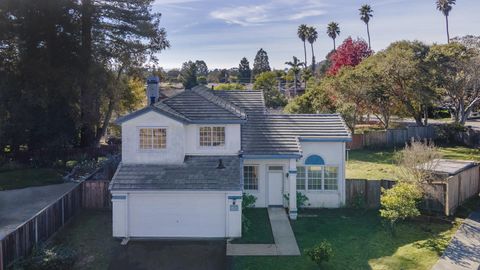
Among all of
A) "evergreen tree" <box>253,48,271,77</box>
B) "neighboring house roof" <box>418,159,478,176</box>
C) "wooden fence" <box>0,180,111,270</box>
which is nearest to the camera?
"wooden fence" <box>0,180,111,270</box>

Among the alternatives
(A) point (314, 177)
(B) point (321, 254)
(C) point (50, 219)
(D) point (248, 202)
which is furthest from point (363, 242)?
(C) point (50, 219)

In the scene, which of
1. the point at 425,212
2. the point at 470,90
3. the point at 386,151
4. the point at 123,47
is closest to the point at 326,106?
the point at 386,151

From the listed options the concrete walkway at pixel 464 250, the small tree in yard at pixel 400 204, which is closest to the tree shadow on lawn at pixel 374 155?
the concrete walkway at pixel 464 250

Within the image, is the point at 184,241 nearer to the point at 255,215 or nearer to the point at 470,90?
the point at 255,215

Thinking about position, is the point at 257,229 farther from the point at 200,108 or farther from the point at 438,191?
the point at 438,191

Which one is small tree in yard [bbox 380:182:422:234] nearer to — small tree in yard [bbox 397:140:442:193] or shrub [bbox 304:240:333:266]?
small tree in yard [bbox 397:140:442:193]

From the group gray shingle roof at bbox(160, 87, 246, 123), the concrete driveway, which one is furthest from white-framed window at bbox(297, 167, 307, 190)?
the concrete driveway

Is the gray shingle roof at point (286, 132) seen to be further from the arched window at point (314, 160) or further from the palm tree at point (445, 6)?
the palm tree at point (445, 6)
